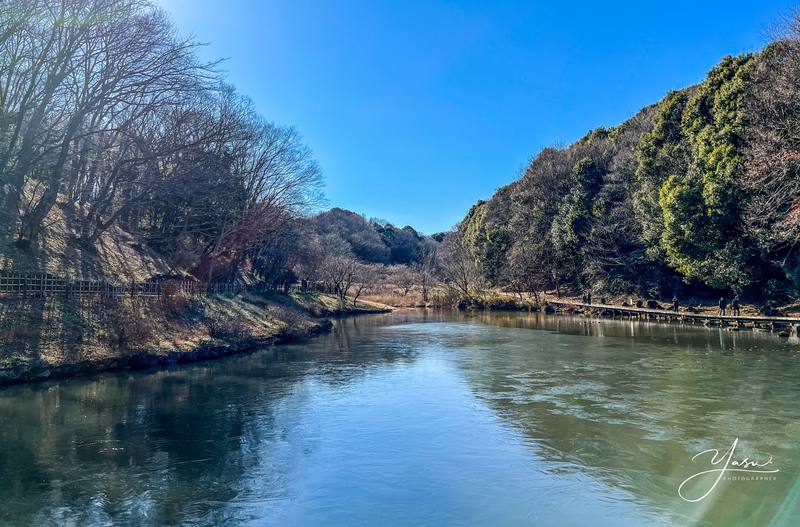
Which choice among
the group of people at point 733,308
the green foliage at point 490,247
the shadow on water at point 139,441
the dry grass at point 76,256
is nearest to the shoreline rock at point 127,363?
the shadow on water at point 139,441

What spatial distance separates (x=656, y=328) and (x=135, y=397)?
101ft

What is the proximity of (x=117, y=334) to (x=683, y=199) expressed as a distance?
32.3m

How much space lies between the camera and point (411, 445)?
10945mm

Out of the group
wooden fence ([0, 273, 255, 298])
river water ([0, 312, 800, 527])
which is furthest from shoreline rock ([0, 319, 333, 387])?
wooden fence ([0, 273, 255, 298])

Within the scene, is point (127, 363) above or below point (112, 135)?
below

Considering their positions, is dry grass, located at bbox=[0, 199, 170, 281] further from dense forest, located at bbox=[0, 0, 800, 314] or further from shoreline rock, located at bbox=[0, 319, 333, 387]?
shoreline rock, located at bbox=[0, 319, 333, 387]

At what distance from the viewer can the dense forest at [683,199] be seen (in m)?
26.5

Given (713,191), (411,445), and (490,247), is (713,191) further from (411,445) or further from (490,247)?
(490,247)

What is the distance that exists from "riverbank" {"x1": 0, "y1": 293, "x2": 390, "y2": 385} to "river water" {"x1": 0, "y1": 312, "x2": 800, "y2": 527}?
3.78 ft

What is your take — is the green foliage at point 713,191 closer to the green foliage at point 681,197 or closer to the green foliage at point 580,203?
the green foliage at point 681,197

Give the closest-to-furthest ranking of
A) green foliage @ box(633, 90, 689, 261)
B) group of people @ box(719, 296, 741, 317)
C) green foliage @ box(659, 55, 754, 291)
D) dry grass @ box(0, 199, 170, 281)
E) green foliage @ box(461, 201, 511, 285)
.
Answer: dry grass @ box(0, 199, 170, 281)
green foliage @ box(659, 55, 754, 291)
group of people @ box(719, 296, 741, 317)
green foliage @ box(633, 90, 689, 261)
green foliage @ box(461, 201, 511, 285)

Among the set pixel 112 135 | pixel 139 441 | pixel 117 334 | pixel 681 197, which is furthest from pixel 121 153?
pixel 681 197

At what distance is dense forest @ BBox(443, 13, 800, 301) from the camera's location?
87.0 feet

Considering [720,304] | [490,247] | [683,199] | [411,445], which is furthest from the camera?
[490,247]
